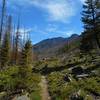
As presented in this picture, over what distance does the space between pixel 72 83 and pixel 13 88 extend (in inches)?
237

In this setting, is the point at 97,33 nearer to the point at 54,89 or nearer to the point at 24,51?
the point at 24,51

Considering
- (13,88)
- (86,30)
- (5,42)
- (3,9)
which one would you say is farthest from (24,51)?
(5,42)

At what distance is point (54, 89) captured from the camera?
1146 inches

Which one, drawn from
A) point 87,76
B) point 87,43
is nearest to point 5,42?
point 87,43

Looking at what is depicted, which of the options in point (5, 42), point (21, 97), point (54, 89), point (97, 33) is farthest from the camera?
point (5, 42)

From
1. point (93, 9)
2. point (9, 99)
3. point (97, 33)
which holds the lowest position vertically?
point (9, 99)

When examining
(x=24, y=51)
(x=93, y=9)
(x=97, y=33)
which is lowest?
(x=24, y=51)

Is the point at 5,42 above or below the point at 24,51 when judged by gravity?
above

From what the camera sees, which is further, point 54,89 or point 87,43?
point 87,43

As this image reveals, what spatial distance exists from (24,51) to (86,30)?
15628 millimetres

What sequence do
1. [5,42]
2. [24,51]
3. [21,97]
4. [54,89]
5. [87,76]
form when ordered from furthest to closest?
[5,42] < [24,51] < [87,76] < [54,89] < [21,97]

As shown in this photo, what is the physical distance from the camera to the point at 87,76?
3238 cm

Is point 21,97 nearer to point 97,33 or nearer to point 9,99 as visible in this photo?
point 9,99

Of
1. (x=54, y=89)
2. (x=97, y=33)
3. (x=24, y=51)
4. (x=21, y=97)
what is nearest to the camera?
(x=21, y=97)
